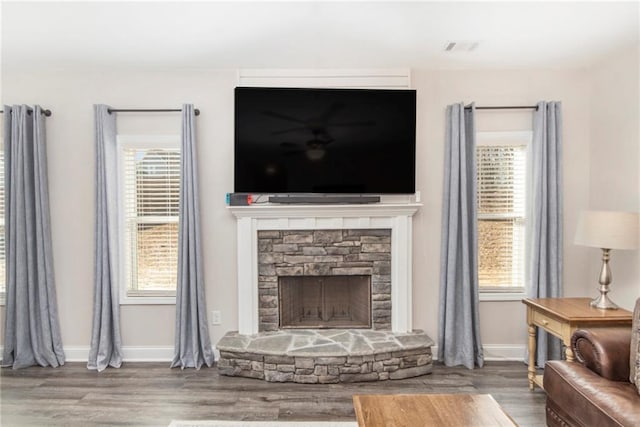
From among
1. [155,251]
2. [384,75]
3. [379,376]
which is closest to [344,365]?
[379,376]

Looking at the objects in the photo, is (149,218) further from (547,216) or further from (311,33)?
(547,216)

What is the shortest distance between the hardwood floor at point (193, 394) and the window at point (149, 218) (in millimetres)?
721

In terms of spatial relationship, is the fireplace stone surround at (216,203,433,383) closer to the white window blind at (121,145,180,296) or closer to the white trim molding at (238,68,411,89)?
the white window blind at (121,145,180,296)

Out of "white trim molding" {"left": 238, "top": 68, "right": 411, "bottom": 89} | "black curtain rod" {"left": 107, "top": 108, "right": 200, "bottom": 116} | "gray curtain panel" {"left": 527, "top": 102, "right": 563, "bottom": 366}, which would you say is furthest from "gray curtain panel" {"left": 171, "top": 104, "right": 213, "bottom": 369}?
"gray curtain panel" {"left": 527, "top": 102, "right": 563, "bottom": 366}

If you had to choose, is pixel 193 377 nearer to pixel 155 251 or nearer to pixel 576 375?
pixel 155 251

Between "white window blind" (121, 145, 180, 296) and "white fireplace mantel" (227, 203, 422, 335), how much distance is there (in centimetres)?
67

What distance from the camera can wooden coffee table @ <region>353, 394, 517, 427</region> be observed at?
173cm

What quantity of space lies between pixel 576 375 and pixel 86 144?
4.03m

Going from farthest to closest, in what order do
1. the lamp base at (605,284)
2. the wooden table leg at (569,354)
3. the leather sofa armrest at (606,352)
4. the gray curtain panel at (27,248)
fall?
the gray curtain panel at (27,248) → the lamp base at (605,284) → the wooden table leg at (569,354) → the leather sofa armrest at (606,352)

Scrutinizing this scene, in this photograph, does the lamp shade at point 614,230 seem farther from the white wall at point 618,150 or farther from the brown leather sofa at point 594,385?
the brown leather sofa at point 594,385

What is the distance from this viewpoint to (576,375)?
6.70 ft

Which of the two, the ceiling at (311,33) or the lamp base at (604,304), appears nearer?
the ceiling at (311,33)

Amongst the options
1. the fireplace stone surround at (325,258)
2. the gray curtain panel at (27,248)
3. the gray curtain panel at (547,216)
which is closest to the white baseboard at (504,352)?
the gray curtain panel at (547,216)

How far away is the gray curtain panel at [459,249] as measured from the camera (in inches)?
131
